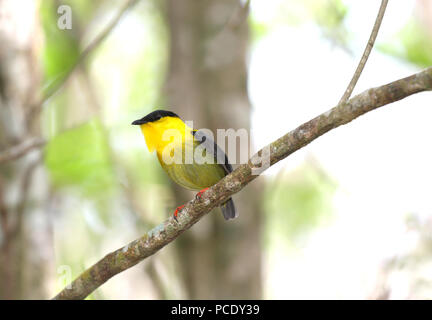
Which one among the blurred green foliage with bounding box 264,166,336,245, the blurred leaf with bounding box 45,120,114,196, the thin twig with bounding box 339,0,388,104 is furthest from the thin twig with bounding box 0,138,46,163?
the blurred green foliage with bounding box 264,166,336,245

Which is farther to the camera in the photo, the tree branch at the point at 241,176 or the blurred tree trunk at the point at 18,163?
the blurred tree trunk at the point at 18,163

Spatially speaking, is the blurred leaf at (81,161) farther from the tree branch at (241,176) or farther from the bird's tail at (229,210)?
the tree branch at (241,176)

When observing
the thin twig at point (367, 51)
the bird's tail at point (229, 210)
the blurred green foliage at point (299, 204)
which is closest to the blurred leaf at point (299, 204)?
the blurred green foliage at point (299, 204)

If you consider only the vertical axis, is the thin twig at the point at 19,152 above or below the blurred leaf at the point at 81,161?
below

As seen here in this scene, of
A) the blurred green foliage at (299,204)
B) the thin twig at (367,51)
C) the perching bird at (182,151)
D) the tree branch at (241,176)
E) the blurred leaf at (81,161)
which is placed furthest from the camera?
the blurred green foliage at (299,204)

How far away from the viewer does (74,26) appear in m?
5.48

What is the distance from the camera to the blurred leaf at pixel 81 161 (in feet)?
21.2

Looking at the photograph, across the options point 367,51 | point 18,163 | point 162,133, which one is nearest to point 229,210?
point 162,133

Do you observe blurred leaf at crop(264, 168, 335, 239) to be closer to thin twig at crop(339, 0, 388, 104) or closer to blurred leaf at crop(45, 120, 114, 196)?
blurred leaf at crop(45, 120, 114, 196)

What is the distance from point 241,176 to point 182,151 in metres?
1.22

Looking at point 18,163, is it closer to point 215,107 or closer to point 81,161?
point 215,107

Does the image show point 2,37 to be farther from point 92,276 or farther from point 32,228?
point 92,276

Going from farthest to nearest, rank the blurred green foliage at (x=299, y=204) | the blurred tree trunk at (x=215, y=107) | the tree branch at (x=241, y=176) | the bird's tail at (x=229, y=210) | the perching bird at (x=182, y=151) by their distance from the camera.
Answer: the blurred green foliage at (x=299, y=204), the blurred tree trunk at (x=215, y=107), the bird's tail at (x=229, y=210), the perching bird at (x=182, y=151), the tree branch at (x=241, y=176)

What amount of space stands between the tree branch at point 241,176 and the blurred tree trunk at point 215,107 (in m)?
2.00
